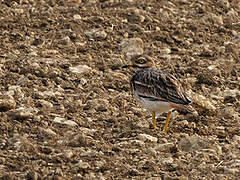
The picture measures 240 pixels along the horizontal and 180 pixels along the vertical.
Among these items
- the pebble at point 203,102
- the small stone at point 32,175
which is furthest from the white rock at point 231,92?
the small stone at point 32,175

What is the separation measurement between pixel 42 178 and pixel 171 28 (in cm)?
558

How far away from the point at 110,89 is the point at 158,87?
1.30m

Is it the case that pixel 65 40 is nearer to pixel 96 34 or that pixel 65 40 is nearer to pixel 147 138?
pixel 96 34

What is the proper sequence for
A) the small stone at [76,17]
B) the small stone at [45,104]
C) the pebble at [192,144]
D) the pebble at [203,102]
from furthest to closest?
the small stone at [76,17] → the pebble at [203,102] → the small stone at [45,104] → the pebble at [192,144]

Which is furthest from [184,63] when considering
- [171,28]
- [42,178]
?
[42,178]

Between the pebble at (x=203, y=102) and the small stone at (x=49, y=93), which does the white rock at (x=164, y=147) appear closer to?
the pebble at (x=203, y=102)

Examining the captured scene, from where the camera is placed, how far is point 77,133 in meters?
7.81

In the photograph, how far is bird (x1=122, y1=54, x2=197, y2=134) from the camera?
800cm

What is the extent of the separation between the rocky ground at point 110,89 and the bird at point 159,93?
33 cm

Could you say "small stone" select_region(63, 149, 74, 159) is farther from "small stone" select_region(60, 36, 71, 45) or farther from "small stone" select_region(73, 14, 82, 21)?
"small stone" select_region(73, 14, 82, 21)

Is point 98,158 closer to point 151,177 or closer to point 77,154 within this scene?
point 77,154

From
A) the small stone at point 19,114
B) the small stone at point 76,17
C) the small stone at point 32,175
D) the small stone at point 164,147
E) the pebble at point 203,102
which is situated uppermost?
the small stone at point 32,175

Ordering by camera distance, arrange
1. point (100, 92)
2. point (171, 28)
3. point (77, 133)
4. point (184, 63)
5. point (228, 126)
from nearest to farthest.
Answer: point (77, 133) → point (228, 126) → point (100, 92) → point (184, 63) → point (171, 28)

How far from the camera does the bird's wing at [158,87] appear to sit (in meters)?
8.04
